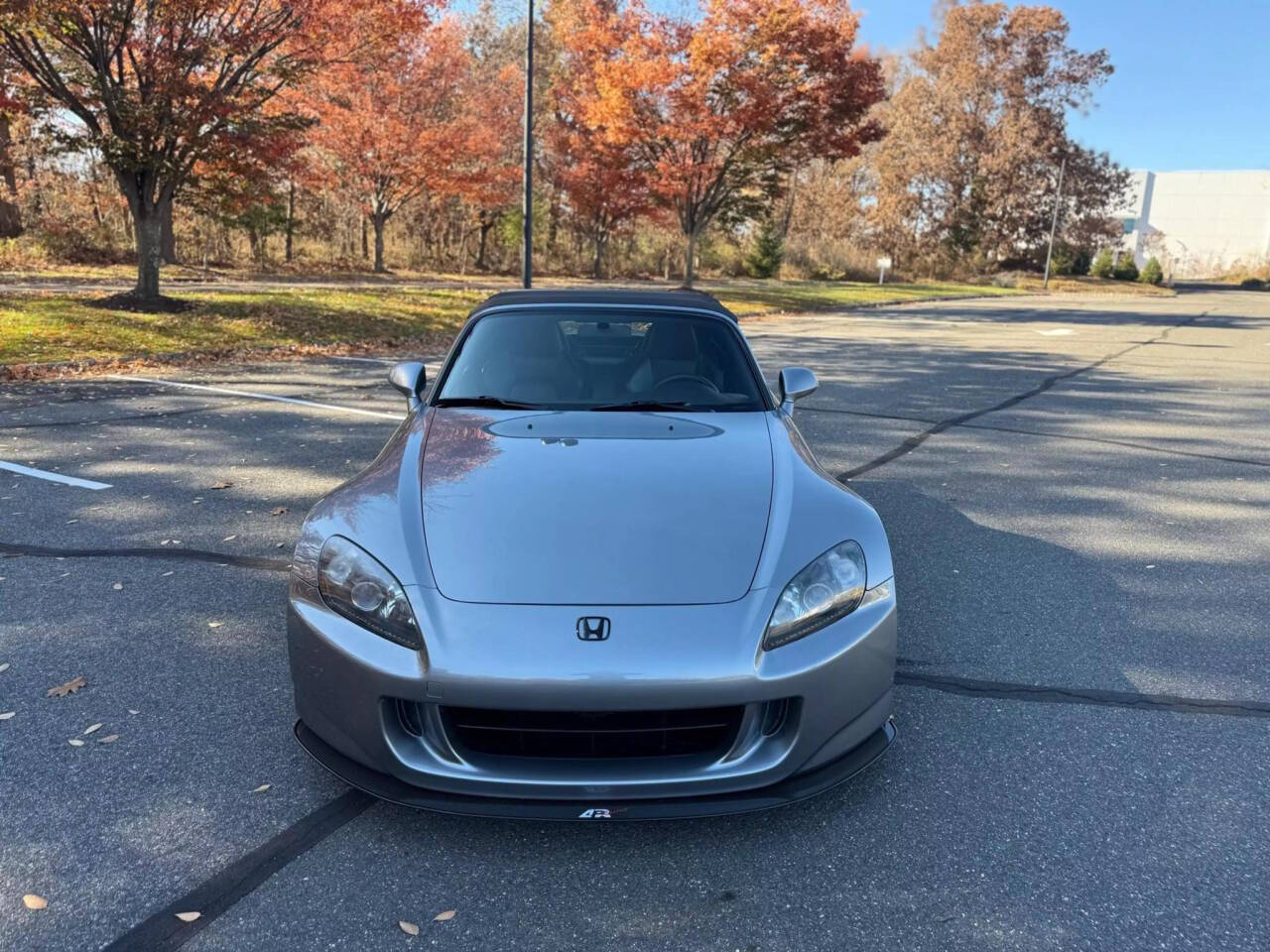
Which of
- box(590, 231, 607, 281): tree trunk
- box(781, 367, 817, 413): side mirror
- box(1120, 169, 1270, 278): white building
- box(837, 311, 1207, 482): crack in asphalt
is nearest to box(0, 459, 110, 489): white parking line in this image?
box(781, 367, 817, 413): side mirror

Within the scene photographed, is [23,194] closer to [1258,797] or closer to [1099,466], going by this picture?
[1099,466]

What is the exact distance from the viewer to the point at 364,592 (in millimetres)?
2549

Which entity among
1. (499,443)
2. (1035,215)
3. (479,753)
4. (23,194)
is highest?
(1035,215)

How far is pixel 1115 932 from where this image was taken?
2201mm

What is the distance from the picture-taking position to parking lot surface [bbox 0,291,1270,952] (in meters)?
2.22

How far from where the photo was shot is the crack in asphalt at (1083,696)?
336cm

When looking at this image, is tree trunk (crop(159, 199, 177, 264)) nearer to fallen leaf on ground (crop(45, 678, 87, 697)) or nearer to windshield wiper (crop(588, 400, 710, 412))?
fallen leaf on ground (crop(45, 678, 87, 697))

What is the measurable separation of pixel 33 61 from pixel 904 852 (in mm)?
15448

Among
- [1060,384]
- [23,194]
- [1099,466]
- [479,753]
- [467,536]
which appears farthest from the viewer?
[23,194]

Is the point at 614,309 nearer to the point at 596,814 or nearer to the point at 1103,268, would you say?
the point at 596,814

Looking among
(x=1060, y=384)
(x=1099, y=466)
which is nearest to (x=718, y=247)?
(x=1060, y=384)

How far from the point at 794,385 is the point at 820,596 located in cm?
199

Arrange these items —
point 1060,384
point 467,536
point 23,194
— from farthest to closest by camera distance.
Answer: point 23,194 → point 1060,384 → point 467,536

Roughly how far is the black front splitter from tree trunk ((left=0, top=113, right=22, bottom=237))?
27.5 m
